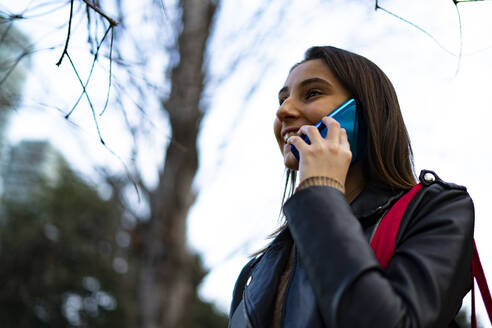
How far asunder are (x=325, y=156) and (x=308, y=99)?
0.34 metres

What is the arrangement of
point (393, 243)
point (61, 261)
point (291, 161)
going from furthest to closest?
point (61, 261)
point (291, 161)
point (393, 243)

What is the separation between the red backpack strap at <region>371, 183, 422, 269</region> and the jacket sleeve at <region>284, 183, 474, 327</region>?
0.02 m

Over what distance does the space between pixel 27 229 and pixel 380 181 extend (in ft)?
41.4

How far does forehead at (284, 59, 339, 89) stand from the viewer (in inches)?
54.2

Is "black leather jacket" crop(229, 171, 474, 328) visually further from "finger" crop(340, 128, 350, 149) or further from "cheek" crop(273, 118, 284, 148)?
"cheek" crop(273, 118, 284, 148)

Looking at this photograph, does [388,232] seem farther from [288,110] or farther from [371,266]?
[288,110]

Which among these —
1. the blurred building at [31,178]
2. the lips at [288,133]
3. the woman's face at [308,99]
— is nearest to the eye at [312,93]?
the woman's face at [308,99]

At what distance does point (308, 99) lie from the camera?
1.36m

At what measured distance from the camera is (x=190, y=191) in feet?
17.8

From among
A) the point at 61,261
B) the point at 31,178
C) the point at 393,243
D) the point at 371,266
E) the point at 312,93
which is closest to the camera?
the point at 371,266

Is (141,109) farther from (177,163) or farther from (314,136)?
(177,163)

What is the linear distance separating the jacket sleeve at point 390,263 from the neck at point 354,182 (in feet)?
0.95

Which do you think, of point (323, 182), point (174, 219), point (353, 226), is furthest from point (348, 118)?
point (174, 219)

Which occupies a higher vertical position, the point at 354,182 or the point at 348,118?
the point at 348,118
